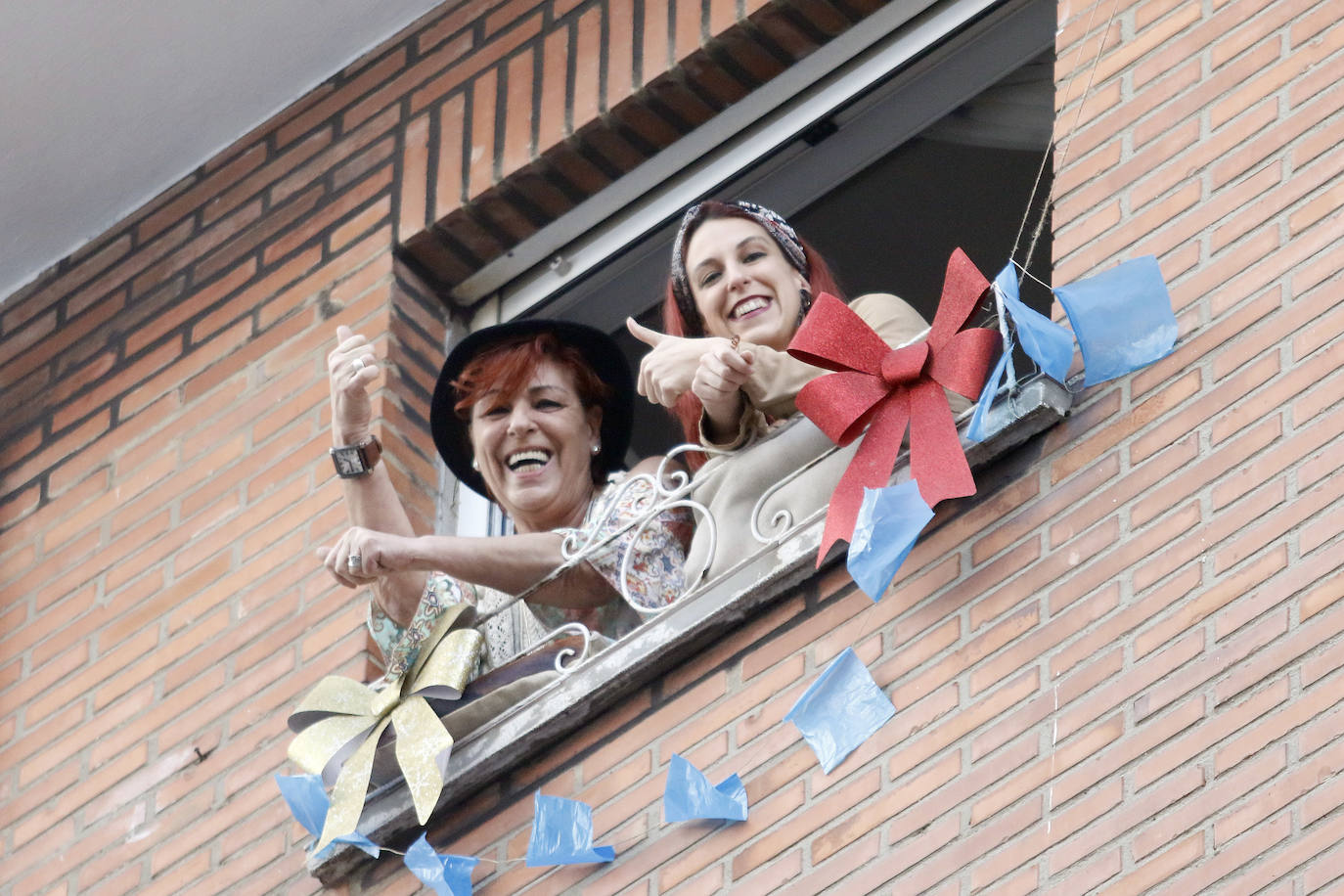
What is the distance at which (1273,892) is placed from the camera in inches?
156

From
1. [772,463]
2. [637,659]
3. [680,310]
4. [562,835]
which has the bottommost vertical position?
[562,835]

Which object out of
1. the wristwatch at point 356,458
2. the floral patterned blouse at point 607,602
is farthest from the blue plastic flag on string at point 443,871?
the wristwatch at point 356,458

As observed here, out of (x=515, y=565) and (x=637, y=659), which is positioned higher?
(x=515, y=565)

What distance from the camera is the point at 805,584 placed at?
4.86 m

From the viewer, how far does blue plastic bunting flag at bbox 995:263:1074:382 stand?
4.62 metres

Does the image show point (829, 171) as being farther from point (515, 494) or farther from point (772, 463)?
point (772, 463)

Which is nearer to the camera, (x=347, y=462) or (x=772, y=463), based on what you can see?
(x=772, y=463)

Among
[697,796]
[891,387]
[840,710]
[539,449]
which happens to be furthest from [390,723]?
[891,387]

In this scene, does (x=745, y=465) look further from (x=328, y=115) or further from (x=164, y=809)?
(x=328, y=115)

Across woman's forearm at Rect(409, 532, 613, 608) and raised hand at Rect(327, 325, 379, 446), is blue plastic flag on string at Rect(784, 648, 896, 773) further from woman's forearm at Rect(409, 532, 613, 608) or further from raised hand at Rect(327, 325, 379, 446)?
raised hand at Rect(327, 325, 379, 446)

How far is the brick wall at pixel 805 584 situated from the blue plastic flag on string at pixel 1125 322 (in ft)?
0.13

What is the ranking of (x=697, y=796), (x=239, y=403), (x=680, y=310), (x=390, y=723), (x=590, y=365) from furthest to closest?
(x=239, y=403) → (x=590, y=365) → (x=680, y=310) → (x=390, y=723) → (x=697, y=796)

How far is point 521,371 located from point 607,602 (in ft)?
1.85

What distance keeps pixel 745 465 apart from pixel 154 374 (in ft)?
6.67
